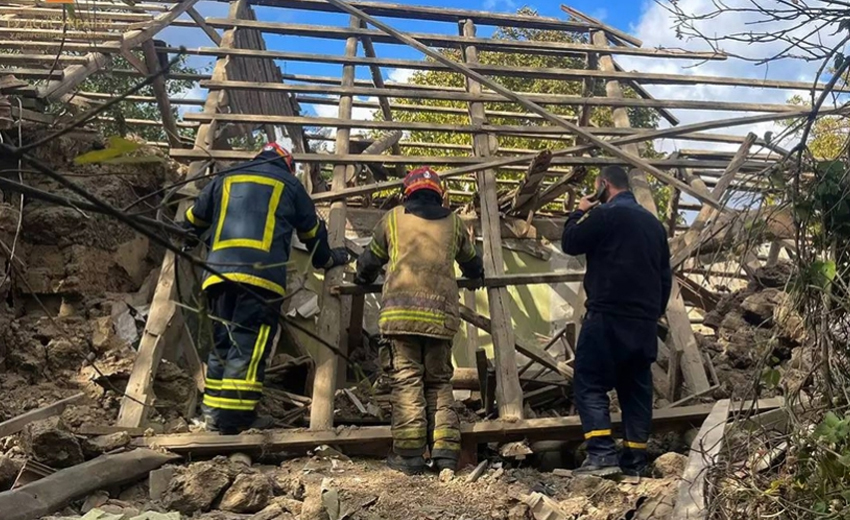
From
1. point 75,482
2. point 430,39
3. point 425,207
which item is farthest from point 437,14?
point 75,482

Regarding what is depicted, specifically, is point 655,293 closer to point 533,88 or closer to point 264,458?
point 264,458

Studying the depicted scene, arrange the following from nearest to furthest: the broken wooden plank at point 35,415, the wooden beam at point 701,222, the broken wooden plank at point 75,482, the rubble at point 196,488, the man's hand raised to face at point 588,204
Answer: the broken wooden plank at point 75,482 < the rubble at point 196,488 < the broken wooden plank at point 35,415 < the man's hand raised to face at point 588,204 < the wooden beam at point 701,222

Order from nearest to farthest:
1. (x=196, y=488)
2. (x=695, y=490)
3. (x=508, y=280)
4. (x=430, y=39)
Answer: (x=695, y=490) → (x=196, y=488) → (x=508, y=280) → (x=430, y=39)

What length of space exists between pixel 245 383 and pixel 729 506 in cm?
297

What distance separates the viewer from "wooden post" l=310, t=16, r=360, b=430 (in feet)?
17.8

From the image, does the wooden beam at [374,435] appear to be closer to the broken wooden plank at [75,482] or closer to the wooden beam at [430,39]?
the broken wooden plank at [75,482]

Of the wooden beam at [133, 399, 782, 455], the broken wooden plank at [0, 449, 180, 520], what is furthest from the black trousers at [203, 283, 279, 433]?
the broken wooden plank at [0, 449, 180, 520]

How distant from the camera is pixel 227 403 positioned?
16.6 feet

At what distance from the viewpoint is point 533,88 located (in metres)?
16.4

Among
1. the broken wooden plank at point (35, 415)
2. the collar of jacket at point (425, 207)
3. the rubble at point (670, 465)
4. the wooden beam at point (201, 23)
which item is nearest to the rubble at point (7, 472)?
the broken wooden plank at point (35, 415)

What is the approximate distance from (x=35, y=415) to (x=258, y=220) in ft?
5.72

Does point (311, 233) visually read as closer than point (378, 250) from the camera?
No

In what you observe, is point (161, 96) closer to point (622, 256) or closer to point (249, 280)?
point (249, 280)

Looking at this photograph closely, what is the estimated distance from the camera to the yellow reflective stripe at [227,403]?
506 centimetres
